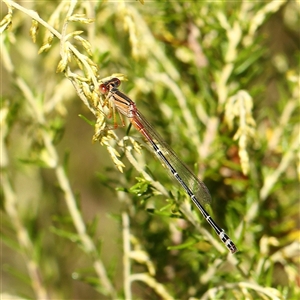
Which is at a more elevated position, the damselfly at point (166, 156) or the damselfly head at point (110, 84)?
the damselfly head at point (110, 84)

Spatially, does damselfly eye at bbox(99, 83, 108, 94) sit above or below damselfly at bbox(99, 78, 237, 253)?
above

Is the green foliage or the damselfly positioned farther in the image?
the green foliage

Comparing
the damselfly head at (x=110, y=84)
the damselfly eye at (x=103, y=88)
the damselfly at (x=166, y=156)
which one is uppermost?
the damselfly head at (x=110, y=84)

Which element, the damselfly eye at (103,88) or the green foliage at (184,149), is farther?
the green foliage at (184,149)

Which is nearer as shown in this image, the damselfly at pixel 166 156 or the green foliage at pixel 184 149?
the damselfly at pixel 166 156

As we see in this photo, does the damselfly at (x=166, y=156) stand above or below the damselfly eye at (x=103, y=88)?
below

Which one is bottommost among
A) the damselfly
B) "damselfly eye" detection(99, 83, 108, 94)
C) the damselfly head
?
the damselfly

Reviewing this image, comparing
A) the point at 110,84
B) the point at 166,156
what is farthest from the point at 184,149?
the point at 110,84

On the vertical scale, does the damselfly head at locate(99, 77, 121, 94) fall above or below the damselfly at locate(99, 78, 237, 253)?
above

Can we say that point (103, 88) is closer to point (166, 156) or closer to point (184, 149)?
point (166, 156)

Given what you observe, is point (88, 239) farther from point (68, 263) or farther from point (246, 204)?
point (68, 263)
